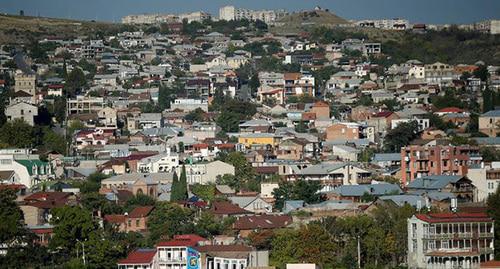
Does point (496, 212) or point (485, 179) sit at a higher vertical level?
point (496, 212)

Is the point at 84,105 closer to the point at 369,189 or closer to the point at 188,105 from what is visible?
the point at 188,105

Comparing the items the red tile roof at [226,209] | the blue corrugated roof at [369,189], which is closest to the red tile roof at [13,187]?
the red tile roof at [226,209]

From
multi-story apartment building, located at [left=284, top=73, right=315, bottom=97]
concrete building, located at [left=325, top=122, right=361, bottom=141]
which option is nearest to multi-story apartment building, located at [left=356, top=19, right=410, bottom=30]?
multi-story apartment building, located at [left=284, top=73, right=315, bottom=97]

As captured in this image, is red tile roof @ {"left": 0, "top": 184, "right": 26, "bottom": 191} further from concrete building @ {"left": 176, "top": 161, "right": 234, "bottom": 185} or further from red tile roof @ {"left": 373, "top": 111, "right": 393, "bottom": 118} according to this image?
red tile roof @ {"left": 373, "top": 111, "right": 393, "bottom": 118}

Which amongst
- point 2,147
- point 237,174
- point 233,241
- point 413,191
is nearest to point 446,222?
point 233,241

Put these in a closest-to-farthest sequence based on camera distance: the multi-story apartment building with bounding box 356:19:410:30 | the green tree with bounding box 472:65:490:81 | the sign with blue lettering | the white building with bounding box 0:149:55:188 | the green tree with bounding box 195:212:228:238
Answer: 1. the sign with blue lettering
2. the green tree with bounding box 195:212:228:238
3. the white building with bounding box 0:149:55:188
4. the green tree with bounding box 472:65:490:81
5. the multi-story apartment building with bounding box 356:19:410:30

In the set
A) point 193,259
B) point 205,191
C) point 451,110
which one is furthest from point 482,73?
point 193,259
